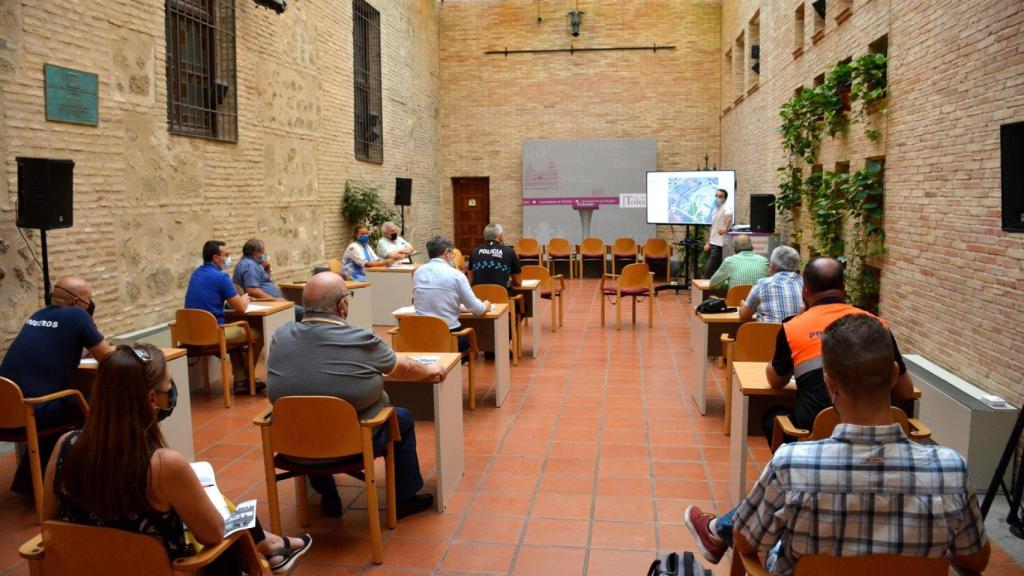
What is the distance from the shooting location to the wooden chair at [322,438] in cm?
351

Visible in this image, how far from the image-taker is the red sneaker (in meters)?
2.97

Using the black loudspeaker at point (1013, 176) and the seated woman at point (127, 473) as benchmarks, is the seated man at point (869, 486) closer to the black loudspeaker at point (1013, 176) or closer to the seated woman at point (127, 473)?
the seated woman at point (127, 473)

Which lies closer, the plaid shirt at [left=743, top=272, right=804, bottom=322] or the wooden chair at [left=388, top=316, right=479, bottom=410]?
the plaid shirt at [left=743, top=272, right=804, bottom=322]

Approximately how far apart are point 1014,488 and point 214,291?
18.5 feet

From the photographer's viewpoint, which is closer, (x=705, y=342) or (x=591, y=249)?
(x=705, y=342)

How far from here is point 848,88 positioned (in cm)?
822

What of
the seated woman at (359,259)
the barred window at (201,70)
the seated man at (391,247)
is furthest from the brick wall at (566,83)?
the barred window at (201,70)

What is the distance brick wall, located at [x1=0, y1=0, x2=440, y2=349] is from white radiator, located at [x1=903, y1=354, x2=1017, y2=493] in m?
6.13

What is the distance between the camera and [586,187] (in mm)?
17156

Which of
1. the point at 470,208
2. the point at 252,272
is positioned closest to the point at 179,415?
the point at 252,272

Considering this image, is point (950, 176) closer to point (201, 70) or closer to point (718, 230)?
point (718, 230)

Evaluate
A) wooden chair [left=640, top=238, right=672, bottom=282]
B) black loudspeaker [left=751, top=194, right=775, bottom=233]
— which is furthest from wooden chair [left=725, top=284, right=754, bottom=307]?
wooden chair [left=640, top=238, right=672, bottom=282]

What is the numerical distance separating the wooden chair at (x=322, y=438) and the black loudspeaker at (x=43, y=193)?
2.73m

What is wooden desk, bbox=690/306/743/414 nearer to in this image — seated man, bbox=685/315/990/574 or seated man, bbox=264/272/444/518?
seated man, bbox=264/272/444/518
